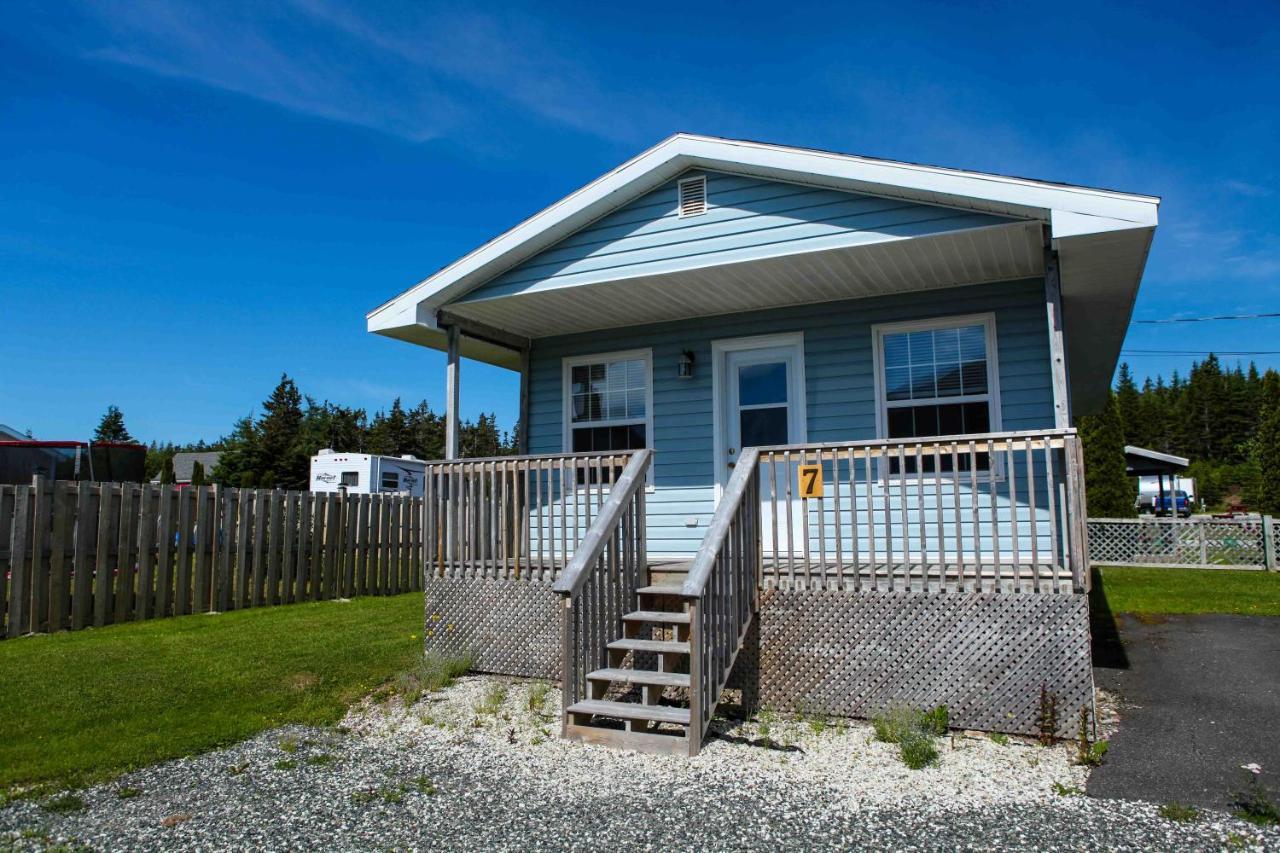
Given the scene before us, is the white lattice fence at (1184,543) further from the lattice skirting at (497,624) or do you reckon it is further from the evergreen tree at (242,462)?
the evergreen tree at (242,462)

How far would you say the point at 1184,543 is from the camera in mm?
16766

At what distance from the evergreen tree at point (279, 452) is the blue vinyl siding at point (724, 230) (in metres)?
31.0

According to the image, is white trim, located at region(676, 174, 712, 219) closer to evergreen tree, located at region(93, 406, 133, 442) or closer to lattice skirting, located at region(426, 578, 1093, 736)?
lattice skirting, located at region(426, 578, 1093, 736)

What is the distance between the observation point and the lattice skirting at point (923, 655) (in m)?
4.89

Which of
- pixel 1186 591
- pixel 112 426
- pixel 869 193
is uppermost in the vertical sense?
pixel 112 426

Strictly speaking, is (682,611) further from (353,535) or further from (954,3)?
(954,3)

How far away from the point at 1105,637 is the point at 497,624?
6.23m

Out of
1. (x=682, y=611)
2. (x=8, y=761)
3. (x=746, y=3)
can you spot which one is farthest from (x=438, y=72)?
(x=8, y=761)

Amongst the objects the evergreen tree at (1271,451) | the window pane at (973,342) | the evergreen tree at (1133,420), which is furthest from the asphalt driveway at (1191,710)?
the evergreen tree at (1133,420)

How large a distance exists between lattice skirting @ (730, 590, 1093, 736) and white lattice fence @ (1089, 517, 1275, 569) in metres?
12.6

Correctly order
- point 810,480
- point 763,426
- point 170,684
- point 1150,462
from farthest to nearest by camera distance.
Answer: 1. point 1150,462
2. point 763,426
3. point 170,684
4. point 810,480

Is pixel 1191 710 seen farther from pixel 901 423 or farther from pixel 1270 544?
pixel 1270 544

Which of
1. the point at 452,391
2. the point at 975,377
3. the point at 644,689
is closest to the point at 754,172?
the point at 975,377

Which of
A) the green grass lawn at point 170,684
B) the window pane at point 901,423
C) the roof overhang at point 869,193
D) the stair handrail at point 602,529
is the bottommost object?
the green grass lawn at point 170,684
